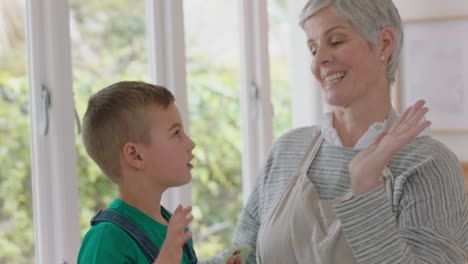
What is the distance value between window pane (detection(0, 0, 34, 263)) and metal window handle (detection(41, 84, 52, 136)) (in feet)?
0.19

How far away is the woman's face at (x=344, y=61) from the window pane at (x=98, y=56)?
38.6 inches

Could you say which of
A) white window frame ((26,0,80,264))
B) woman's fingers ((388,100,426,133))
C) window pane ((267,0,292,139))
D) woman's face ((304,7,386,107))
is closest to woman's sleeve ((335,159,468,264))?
woman's fingers ((388,100,426,133))

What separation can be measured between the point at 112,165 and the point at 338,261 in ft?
1.86

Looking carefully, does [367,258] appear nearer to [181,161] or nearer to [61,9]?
[181,161]

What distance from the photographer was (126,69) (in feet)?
8.41

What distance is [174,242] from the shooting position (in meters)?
1.31

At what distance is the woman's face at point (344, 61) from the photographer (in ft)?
5.50

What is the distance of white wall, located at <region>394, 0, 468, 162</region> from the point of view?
11.9 feet

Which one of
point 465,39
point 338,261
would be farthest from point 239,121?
point 338,261

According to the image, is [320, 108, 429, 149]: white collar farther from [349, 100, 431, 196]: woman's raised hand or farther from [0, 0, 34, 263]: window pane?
[0, 0, 34, 263]: window pane

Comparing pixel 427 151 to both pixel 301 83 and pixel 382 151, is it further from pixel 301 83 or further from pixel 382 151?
pixel 301 83

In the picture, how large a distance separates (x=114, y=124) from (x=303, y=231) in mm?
529

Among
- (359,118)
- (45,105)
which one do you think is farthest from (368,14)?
(45,105)

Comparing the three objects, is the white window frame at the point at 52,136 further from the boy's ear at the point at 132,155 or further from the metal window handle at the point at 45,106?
the boy's ear at the point at 132,155
